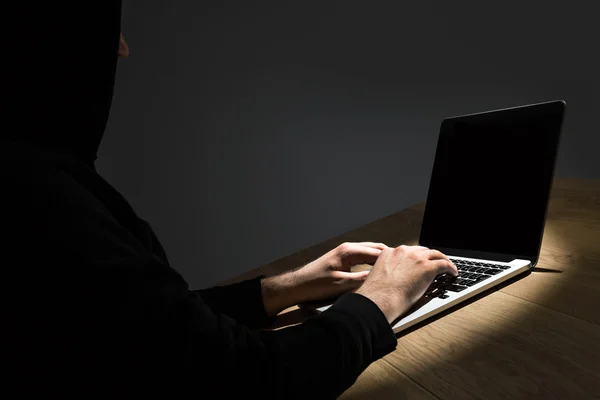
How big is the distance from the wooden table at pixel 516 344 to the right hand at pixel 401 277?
0.15ft

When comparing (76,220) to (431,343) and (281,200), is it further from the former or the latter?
(281,200)

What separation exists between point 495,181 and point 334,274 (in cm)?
36

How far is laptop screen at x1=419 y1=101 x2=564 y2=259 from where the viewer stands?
825mm

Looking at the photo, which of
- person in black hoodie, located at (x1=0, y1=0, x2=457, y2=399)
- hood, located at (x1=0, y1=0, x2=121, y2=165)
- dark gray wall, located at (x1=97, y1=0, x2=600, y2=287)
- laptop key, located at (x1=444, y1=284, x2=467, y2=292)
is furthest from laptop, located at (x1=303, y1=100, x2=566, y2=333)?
dark gray wall, located at (x1=97, y1=0, x2=600, y2=287)

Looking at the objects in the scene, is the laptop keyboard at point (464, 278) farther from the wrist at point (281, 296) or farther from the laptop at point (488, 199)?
the wrist at point (281, 296)

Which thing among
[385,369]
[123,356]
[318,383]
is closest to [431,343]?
[385,369]

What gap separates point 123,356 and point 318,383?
0.20 m

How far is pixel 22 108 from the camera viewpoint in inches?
24.1

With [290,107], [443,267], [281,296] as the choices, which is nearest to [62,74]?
[281,296]

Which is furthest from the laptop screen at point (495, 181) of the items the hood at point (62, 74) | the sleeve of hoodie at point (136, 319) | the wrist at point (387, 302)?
the hood at point (62, 74)

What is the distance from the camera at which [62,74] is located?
668 millimetres

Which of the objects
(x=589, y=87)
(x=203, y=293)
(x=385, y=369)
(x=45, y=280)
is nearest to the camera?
(x=45, y=280)

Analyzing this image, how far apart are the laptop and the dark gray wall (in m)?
1.50

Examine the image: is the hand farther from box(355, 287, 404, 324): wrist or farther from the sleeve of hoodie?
the sleeve of hoodie
